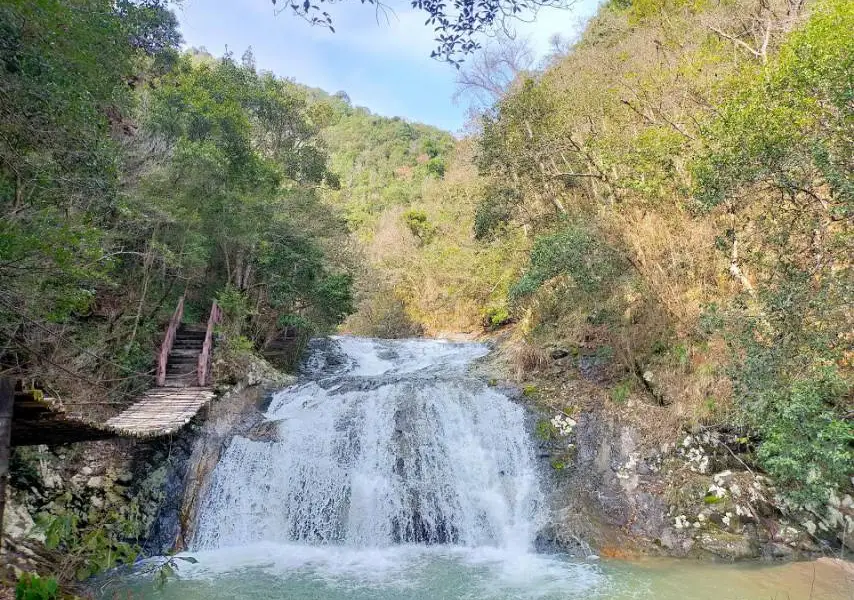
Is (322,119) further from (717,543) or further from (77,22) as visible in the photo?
(717,543)

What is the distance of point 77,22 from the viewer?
7266 mm

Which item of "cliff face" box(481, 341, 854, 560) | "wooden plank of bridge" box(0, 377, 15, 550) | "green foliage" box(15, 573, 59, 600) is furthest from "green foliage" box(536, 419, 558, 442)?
"wooden plank of bridge" box(0, 377, 15, 550)

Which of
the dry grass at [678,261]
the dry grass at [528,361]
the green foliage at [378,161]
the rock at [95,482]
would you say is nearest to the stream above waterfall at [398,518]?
the dry grass at [528,361]

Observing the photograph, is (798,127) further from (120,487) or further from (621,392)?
(120,487)

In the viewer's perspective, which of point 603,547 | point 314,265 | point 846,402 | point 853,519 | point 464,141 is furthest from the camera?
point 464,141

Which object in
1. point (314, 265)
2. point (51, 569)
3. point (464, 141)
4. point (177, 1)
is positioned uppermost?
point (464, 141)

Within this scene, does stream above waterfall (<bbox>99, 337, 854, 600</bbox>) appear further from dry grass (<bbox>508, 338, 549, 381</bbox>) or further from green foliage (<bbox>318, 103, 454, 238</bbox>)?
green foliage (<bbox>318, 103, 454, 238</bbox>)

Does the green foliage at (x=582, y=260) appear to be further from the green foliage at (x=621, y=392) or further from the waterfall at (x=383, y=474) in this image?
the waterfall at (x=383, y=474)

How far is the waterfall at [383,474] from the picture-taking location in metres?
9.02

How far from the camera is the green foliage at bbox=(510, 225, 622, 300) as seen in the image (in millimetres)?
10758

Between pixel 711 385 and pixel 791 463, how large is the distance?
2.78 meters

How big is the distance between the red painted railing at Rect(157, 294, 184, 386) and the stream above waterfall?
8.08ft

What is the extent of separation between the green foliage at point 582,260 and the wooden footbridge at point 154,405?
294 inches

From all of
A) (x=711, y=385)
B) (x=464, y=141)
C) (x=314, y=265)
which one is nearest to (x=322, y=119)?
(x=464, y=141)
